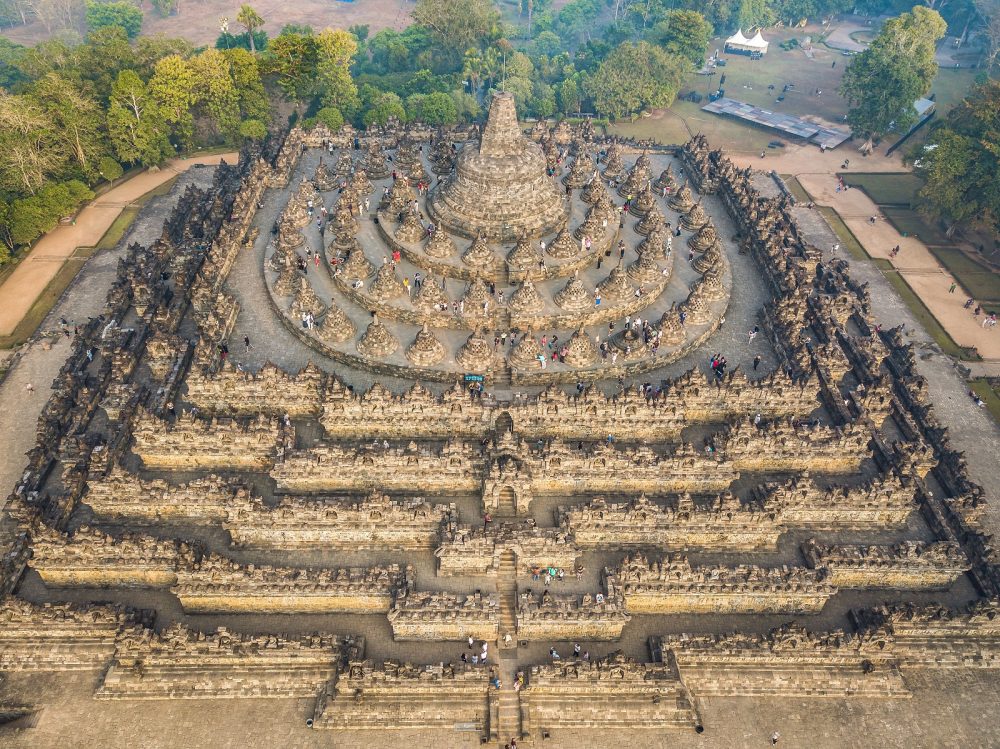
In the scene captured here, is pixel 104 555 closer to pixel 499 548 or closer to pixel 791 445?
pixel 499 548

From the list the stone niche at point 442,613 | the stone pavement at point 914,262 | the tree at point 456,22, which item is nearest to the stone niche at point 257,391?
the stone niche at point 442,613

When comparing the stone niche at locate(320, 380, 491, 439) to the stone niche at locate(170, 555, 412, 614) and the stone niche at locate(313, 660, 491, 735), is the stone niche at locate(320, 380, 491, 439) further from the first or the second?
the stone niche at locate(313, 660, 491, 735)

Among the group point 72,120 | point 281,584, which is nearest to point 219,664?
point 281,584

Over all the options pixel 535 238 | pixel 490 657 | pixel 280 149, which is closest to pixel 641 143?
pixel 535 238

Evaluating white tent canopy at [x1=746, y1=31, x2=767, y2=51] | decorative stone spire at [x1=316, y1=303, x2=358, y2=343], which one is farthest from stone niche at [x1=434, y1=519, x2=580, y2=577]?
white tent canopy at [x1=746, y1=31, x2=767, y2=51]

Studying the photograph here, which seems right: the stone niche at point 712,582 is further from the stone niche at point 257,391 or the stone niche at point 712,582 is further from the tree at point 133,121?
the tree at point 133,121

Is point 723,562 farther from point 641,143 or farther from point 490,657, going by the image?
point 641,143
